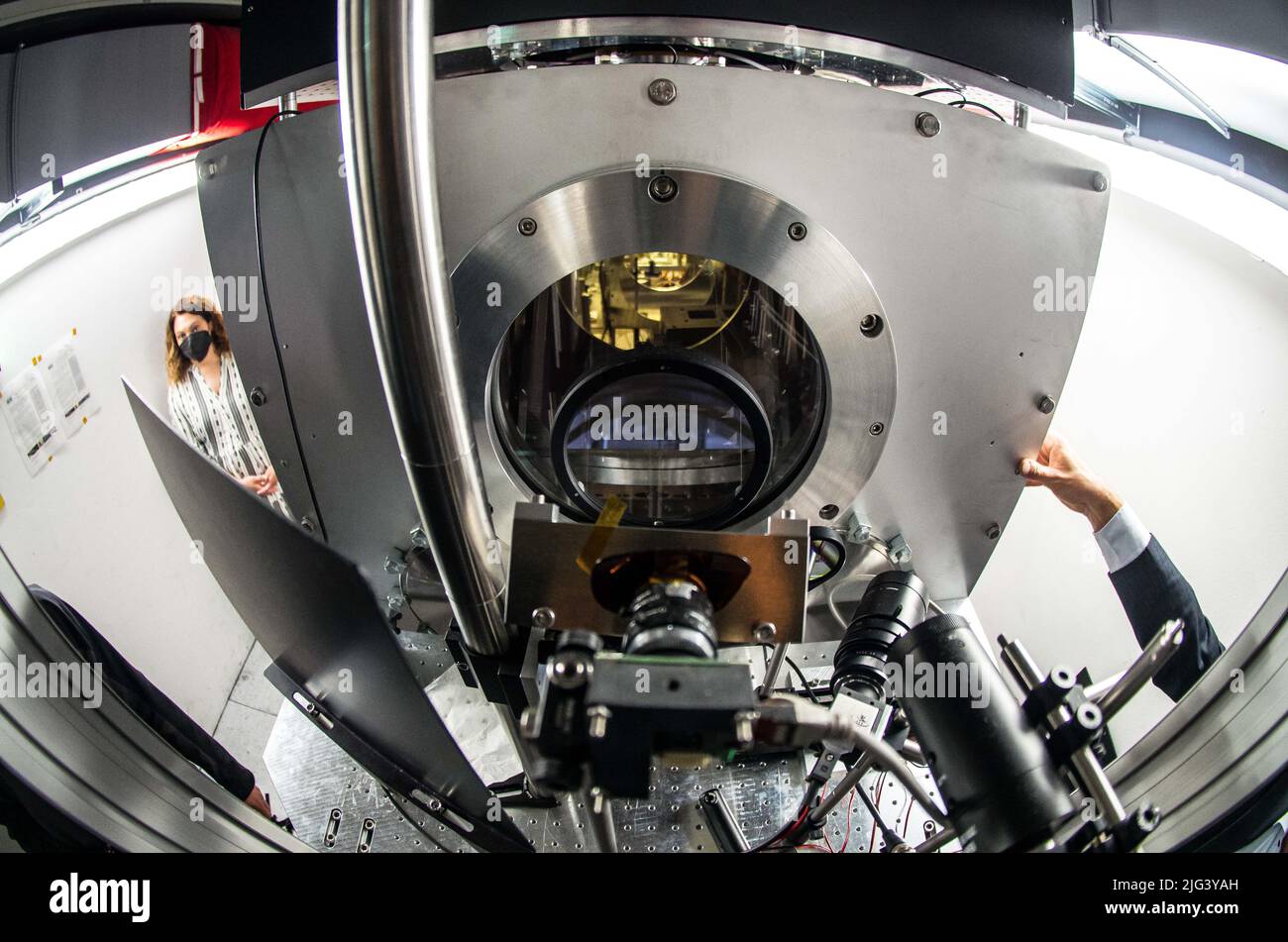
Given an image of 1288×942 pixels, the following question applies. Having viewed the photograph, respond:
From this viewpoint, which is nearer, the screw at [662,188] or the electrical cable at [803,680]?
the screw at [662,188]

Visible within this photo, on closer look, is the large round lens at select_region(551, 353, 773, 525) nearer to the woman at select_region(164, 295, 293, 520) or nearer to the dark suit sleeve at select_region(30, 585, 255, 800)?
the dark suit sleeve at select_region(30, 585, 255, 800)

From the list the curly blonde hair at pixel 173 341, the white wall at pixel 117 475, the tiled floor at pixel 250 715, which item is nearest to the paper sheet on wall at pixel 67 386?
the white wall at pixel 117 475

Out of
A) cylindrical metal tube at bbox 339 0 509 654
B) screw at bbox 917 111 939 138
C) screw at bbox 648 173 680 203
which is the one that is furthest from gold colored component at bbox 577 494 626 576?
screw at bbox 917 111 939 138

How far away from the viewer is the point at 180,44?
1184mm

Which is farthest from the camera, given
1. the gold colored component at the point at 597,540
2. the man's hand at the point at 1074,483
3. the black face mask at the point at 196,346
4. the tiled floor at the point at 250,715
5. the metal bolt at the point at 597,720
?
the tiled floor at the point at 250,715

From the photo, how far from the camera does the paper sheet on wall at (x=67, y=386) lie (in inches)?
66.4

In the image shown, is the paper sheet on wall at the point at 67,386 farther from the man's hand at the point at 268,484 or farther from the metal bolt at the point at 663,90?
the metal bolt at the point at 663,90

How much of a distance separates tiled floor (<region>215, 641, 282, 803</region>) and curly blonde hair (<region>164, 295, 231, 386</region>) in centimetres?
62

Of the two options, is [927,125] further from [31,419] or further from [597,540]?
[31,419]

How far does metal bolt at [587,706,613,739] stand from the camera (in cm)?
52

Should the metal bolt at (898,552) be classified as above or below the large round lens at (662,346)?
below

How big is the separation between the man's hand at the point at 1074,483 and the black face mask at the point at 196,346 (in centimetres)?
151

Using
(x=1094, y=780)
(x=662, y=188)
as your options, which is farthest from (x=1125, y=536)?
(x=662, y=188)

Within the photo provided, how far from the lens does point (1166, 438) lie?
1.74 m
